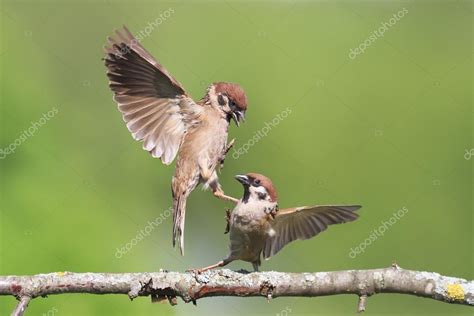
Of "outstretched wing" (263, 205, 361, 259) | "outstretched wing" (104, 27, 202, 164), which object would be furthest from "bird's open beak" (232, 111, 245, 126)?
"outstretched wing" (263, 205, 361, 259)

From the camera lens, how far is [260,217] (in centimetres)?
595

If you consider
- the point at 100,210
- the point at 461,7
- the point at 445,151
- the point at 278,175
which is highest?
the point at 461,7

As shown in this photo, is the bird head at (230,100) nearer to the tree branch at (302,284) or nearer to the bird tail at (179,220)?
the bird tail at (179,220)

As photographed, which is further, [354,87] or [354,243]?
[354,87]

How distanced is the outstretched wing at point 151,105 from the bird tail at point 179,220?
12.5 inches

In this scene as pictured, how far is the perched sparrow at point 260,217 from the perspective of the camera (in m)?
5.94

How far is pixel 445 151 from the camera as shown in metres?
14.0

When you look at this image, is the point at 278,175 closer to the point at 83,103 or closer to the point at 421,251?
the point at 421,251

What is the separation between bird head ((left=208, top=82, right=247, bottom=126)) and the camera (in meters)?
6.25

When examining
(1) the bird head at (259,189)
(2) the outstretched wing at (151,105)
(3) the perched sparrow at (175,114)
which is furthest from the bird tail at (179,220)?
(1) the bird head at (259,189)

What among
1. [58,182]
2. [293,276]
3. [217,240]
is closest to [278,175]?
[217,240]

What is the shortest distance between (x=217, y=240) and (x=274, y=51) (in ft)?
14.0

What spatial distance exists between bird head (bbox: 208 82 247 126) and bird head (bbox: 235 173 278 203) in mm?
505

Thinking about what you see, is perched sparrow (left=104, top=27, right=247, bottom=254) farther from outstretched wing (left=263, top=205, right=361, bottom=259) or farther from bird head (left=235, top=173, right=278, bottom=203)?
outstretched wing (left=263, top=205, right=361, bottom=259)
